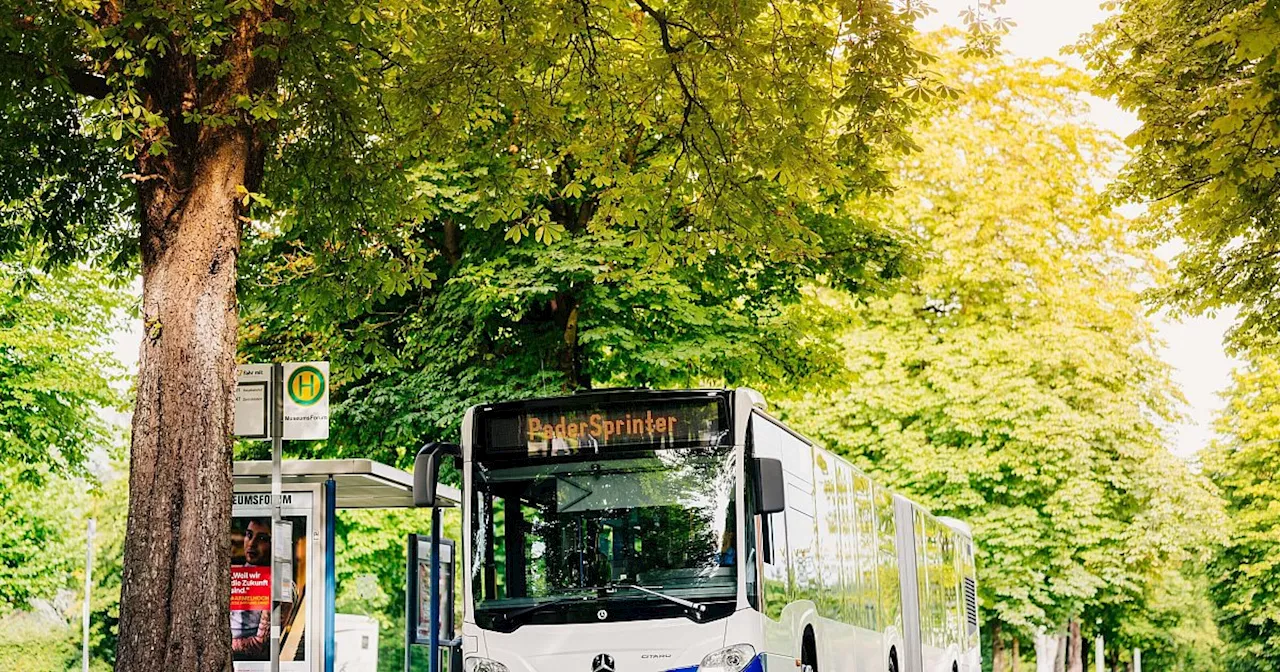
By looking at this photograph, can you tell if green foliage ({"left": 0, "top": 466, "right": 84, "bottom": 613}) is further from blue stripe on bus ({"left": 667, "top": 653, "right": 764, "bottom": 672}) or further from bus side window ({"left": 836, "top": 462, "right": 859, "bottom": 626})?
blue stripe on bus ({"left": 667, "top": 653, "right": 764, "bottom": 672})

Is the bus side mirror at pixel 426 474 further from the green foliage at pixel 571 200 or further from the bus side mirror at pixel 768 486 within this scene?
the green foliage at pixel 571 200

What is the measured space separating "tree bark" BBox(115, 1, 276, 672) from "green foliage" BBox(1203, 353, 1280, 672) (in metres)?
35.3

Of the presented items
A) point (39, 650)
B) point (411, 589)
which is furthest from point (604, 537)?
point (39, 650)

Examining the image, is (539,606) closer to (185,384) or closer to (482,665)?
(482,665)

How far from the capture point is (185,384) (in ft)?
34.9

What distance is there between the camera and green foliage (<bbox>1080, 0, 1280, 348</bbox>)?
12555 millimetres

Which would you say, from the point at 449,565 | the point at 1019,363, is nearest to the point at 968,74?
the point at 1019,363

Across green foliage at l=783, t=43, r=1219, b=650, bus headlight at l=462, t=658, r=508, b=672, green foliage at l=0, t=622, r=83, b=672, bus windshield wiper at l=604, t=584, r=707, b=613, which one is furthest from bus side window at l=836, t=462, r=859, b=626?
green foliage at l=0, t=622, r=83, b=672

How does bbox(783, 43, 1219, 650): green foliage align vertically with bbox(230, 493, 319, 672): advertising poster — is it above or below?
above

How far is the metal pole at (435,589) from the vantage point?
43.7ft

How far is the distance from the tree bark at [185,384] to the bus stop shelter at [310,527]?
2.90 m

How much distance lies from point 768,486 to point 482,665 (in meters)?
2.58

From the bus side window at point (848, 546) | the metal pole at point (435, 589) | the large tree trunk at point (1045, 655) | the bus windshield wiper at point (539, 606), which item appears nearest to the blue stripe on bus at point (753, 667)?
the bus windshield wiper at point (539, 606)

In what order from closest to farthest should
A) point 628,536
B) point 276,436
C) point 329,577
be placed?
point 628,536, point 276,436, point 329,577
